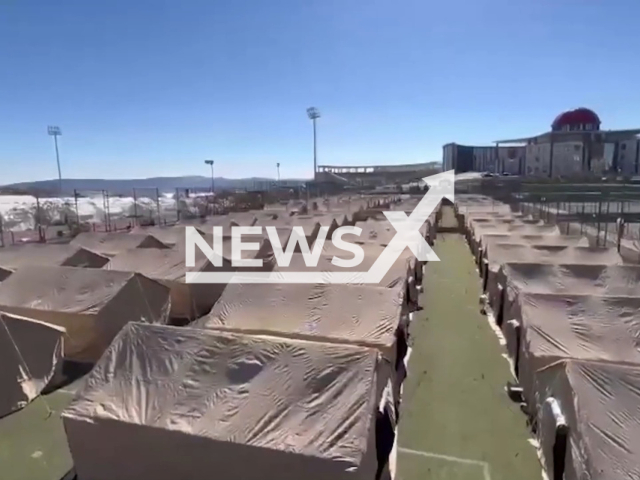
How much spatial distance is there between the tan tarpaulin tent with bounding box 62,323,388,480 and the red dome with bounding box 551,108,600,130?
9292 cm

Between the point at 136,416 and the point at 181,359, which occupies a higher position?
the point at 181,359

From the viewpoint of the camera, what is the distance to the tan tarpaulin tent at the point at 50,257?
Answer: 15789mm

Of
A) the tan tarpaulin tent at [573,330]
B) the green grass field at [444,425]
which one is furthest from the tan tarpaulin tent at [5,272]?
the tan tarpaulin tent at [573,330]

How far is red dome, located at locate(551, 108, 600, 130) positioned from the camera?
8331cm

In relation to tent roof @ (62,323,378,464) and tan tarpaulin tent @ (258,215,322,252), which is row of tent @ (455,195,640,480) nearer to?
tent roof @ (62,323,378,464)

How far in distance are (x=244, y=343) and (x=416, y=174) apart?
337ft

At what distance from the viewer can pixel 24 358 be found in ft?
29.9

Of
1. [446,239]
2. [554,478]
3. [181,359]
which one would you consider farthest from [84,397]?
[446,239]

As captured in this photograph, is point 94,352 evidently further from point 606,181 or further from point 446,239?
point 606,181

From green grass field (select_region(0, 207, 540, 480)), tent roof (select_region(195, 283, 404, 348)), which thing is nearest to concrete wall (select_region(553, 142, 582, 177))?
green grass field (select_region(0, 207, 540, 480))

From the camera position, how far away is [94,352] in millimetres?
10867

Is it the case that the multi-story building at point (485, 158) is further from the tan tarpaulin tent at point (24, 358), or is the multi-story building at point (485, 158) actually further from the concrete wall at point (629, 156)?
the tan tarpaulin tent at point (24, 358)

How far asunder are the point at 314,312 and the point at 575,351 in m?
4.84

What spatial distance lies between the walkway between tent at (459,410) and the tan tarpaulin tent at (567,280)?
4.52 ft
